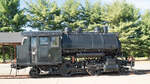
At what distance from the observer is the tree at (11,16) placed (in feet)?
91.5

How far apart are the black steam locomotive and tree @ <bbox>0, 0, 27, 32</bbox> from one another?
19.1 metres

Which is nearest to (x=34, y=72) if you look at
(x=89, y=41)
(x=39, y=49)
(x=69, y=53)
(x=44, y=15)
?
(x=39, y=49)

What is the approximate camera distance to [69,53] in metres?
11.0

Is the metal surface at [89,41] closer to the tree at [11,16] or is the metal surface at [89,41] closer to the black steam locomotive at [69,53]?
the black steam locomotive at [69,53]

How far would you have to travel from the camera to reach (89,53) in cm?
1090

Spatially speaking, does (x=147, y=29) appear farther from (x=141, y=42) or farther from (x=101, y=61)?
(x=101, y=61)

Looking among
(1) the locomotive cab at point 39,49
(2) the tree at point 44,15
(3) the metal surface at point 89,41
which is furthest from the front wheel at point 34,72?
(2) the tree at point 44,15

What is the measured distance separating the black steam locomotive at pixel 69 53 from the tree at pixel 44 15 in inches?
667

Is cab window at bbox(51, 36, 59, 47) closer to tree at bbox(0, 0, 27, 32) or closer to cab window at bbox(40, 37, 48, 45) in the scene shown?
cab window at bbox(40, 37, 48, 45)

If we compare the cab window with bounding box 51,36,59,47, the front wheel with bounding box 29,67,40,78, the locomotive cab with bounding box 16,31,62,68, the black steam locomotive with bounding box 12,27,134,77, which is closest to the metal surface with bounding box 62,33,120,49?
the black steam locomotive with bounding box 12,27,134,77

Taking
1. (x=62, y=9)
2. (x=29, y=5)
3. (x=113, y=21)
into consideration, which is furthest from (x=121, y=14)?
(x=29, y=5)

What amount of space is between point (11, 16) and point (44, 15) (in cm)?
601

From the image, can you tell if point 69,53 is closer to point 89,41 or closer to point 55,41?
point 55,41

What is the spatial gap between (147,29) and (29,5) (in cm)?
2003
